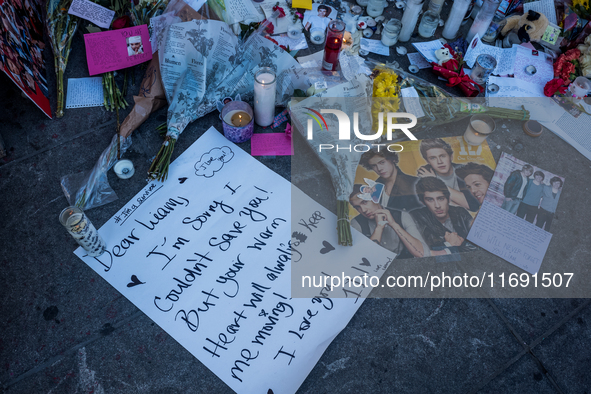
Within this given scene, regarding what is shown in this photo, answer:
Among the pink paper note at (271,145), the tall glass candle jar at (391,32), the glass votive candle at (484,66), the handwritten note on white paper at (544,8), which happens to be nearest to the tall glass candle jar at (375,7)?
the tall glass candle jar at (391,32)

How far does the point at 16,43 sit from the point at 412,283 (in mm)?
1559

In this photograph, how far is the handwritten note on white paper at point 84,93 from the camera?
1320 mm

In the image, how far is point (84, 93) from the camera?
1.34 meters

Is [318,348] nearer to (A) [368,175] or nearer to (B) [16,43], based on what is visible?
(A) [368,175]

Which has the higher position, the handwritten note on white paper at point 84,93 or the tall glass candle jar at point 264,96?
the tall glass candle jar at point 264,96

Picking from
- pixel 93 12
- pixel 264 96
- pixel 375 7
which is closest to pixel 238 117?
pixel 264 96

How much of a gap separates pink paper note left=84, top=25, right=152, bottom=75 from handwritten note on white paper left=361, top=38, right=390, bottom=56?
0.88m

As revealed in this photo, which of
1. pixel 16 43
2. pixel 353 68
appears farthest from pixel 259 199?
pixel 16 43

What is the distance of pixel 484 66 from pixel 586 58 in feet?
1.49

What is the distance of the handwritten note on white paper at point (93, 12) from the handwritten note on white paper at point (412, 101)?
3.88ft

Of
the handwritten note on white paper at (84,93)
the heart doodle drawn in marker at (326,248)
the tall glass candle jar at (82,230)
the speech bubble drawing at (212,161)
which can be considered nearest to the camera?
the tall glass candle jar at (82,230)

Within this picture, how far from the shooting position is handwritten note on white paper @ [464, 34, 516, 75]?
150 cm

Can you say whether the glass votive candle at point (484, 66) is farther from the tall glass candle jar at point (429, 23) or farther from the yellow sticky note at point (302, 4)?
the yellow sticky note at point (302, 4)

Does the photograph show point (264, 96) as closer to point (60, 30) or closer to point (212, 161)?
point (212, 161)
